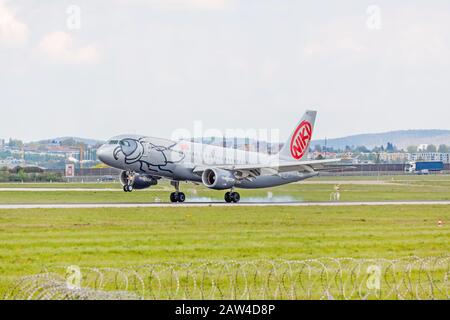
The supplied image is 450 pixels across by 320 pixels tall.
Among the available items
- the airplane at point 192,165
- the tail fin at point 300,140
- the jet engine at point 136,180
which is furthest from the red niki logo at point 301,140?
the jet engine at point 136,180

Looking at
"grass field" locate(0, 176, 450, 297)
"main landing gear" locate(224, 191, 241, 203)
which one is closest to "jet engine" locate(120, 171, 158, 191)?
"main landing gear" locate(224, 191, 241, 203)

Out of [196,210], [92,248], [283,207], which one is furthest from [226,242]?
[283,207]

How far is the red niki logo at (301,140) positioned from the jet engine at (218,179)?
33.5 feet

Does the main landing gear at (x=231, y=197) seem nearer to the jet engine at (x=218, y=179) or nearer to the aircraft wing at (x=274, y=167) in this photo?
the jet engine at (x=218, y=179)

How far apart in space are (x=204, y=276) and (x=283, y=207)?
105ft

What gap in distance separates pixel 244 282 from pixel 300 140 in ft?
166

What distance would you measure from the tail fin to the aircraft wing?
3883 millimetres

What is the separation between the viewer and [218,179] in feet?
211

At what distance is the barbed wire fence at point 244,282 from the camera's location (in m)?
22.5

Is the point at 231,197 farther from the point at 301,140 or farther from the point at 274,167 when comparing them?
the point at 301,140

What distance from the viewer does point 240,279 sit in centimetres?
2566

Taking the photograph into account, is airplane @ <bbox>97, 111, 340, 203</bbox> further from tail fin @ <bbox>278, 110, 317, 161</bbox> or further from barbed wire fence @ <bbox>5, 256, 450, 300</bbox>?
barbed wire fence @ <bbox>5, 256, 450, 300</bbox>

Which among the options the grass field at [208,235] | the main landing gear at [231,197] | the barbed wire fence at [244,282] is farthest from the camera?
the main landing gear at [231,197]
